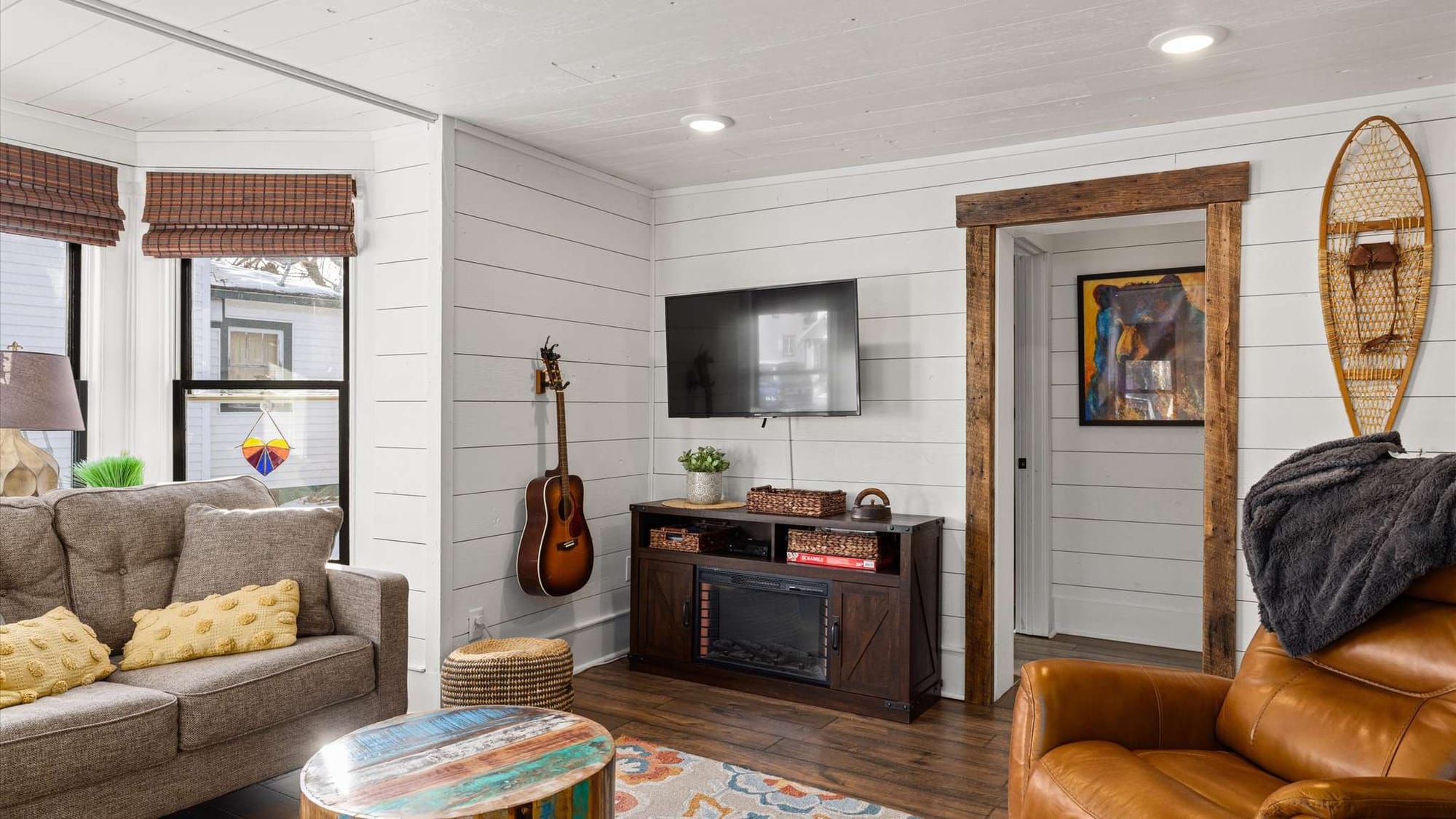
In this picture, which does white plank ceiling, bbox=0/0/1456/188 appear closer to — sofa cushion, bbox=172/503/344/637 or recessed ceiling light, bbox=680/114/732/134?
recessed ceiling light, bbox=680/114/732/134

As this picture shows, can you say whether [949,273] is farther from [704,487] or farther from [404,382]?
[404,382]

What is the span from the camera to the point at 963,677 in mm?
3873

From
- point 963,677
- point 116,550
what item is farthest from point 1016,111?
point 116,550

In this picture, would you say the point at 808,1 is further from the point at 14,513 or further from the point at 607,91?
the point at 14,513

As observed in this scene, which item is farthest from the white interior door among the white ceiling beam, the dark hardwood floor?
the white ceiling beam

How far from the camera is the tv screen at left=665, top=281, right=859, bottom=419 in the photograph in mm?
3908

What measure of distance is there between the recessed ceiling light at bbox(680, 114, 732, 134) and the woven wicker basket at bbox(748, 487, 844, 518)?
4.85 ft

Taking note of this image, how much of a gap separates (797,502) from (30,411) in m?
2.66

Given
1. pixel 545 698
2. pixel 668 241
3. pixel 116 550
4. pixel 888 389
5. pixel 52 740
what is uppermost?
pixel 668 241

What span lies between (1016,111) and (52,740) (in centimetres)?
338

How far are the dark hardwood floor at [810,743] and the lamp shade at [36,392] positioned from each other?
1302 millimetres

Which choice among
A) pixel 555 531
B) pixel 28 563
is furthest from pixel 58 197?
pixel 555 531

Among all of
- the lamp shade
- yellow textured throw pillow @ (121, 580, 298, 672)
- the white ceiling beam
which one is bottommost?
yellow textured throw pillow @ (121, 580, 298, 672)

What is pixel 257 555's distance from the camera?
Result: 3.02m
